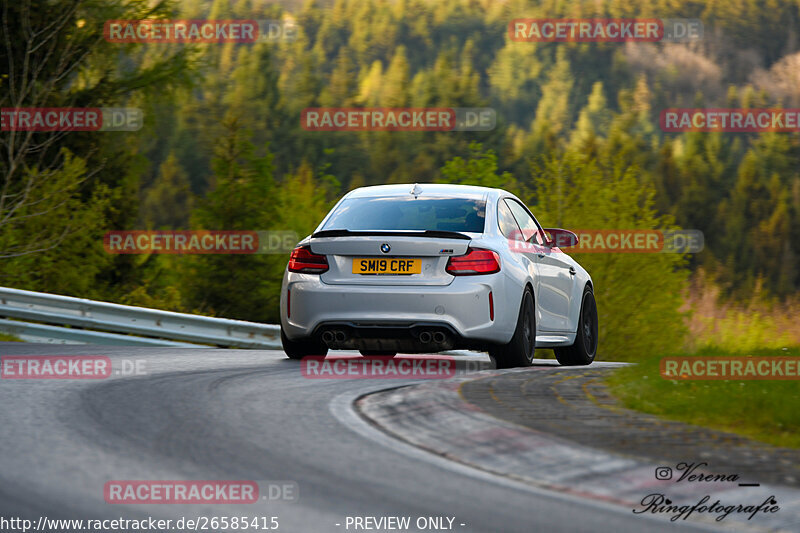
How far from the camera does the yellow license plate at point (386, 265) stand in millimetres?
9656

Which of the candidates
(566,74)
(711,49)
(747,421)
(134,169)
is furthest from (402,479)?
(711,49)

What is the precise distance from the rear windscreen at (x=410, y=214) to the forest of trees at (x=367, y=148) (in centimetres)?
1224

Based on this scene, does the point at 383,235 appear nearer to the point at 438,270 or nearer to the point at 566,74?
the point at 438,270

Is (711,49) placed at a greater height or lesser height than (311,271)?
greater

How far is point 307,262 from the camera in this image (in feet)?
32.9

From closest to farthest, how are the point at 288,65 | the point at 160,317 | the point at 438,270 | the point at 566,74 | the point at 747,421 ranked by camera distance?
the point at 747,421, the point at 438,270, the point at 160,317, the point at 288,65, the point at 566,74

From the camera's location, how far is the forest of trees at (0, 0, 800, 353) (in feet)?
100.0

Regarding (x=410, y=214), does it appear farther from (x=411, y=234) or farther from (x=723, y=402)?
(x=723, y=402)

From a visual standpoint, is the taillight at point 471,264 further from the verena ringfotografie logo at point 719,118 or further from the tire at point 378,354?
the verena ringfotografie logo at point 719,118

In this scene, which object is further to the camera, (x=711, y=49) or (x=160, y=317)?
(x=711, y=49)

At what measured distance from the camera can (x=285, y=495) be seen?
493 centimetres

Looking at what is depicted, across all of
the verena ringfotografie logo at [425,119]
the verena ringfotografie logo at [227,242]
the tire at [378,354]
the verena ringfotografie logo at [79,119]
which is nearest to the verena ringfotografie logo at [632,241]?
the verena ringfotografie logo at [227,242]

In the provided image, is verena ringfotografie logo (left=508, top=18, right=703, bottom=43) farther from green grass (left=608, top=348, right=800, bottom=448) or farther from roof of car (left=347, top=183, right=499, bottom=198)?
green grass (left=608, top=348, right=800, bottom=448)

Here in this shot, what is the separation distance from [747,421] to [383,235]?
3804mm
